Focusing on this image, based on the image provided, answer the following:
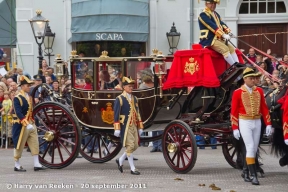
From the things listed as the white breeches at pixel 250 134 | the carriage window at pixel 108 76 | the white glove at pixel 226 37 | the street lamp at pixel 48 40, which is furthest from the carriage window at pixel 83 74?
the street lamp at pixel 48 40

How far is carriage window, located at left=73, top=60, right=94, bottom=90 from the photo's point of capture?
511 inches

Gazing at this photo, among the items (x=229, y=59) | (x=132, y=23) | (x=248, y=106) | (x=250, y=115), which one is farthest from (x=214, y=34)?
(x=132, y=23)

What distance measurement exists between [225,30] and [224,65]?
0.57m

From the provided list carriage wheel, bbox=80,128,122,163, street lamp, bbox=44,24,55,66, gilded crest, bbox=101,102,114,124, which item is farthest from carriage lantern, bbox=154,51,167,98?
street lamp, bbox=44,24,55,66

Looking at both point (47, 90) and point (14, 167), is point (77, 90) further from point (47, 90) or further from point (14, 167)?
point (14, 167)

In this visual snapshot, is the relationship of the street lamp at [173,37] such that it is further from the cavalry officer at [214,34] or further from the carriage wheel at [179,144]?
the carriage wheel at [179,144]

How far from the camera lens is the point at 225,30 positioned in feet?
40.2

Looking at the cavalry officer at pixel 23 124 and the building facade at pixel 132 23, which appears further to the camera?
the building facade at pixel 132 23

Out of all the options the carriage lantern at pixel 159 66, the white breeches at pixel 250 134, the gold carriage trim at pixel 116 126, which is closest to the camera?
the white breeches at pixel 250 134

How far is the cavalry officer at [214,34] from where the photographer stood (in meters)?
11.9

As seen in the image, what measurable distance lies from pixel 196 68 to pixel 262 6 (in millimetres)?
12983

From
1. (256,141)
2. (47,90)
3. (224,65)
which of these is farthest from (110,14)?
(256,141)

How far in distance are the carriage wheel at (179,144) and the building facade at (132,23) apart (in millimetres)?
11886

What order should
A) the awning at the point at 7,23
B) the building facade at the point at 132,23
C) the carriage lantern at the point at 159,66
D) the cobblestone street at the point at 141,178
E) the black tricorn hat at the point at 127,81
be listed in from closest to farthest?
the cobblestone street at the point at 141,178
the black tricorn hat at the point at 127,81
the carriage lantern at the point at 159,66
the building facade at the point at 132,23
the awning at the point at 7,23
